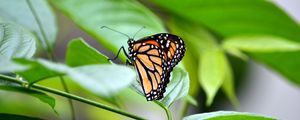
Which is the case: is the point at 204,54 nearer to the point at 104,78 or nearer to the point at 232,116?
the point at 232,116

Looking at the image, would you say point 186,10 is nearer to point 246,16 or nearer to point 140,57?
point 246,16

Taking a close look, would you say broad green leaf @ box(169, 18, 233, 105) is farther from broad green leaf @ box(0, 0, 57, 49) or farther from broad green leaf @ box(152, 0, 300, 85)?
broad green leaf @ box(0, 0, 57, 49)

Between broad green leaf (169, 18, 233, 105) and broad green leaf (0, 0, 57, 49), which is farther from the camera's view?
broad green leaf (169, 18, 233, 105)

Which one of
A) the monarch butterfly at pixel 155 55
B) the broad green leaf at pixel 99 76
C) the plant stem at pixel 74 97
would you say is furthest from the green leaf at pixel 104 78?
the monarch butterfly at pixel 155 55

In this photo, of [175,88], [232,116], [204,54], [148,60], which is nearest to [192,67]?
[204,54]

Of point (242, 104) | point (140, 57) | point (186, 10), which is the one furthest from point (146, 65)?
point (242, 104)

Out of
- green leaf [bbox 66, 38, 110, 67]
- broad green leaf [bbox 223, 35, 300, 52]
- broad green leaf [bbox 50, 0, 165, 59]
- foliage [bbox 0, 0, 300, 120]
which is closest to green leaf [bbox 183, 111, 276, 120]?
foliage [bbox 0, 0, 300, 120]

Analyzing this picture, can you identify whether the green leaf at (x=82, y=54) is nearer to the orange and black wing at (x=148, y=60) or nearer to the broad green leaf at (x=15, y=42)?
the broad green leaf at (x=15, y=42)

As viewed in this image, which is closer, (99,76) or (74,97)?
(99,76)
